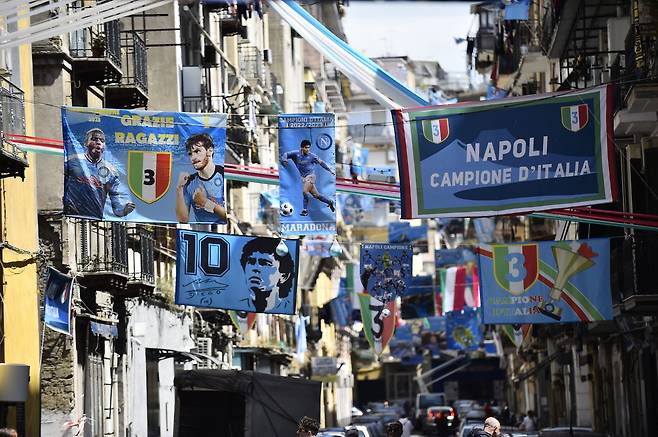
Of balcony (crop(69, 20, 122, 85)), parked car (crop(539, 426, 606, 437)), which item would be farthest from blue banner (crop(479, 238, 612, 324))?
balcony (crop(69, 20, 122, 85))

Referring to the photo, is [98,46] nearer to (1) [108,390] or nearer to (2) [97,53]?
(2) [97,53]

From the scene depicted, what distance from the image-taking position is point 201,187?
1945 centimetres

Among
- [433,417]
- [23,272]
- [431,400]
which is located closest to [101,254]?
[23,272]

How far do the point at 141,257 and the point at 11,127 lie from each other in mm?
9261

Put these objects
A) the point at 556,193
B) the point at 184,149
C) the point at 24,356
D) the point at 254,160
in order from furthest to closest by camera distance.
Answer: the point at 254,160
the point at 24,356
the point at 184,149
the point at 556,193

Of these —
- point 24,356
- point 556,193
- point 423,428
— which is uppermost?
point 556,193

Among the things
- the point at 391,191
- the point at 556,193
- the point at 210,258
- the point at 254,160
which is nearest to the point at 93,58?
the point at 210,258

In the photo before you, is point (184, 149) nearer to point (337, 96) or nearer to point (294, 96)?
point (294, 96)

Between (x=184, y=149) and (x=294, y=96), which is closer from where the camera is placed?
(x=184, y=149)

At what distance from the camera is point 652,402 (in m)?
34.9

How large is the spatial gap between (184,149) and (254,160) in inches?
1184

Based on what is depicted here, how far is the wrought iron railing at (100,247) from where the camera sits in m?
26.2

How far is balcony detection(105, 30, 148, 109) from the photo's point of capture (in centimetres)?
2888

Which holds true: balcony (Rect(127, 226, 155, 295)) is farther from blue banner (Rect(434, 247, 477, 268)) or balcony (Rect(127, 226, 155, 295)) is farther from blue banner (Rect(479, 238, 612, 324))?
blue banner (Rect(434, 247, 477, 268))
